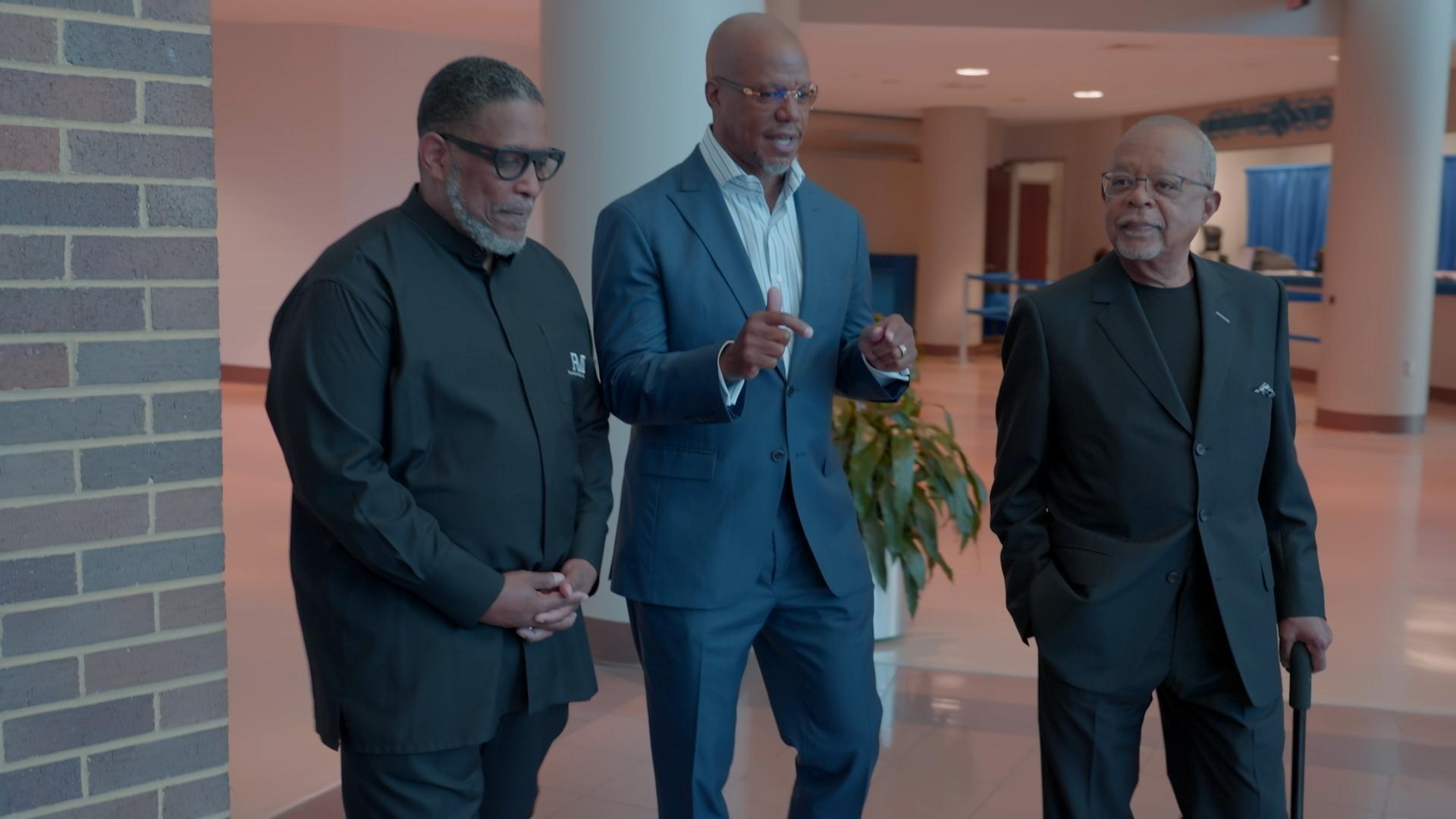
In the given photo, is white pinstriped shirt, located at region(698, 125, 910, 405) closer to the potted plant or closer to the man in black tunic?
the man in black tunic

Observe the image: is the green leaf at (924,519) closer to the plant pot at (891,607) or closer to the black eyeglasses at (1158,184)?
the plant pot at (891,607)

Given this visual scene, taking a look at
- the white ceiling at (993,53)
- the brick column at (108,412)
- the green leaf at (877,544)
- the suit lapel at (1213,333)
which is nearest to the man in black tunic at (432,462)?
the brick column at (108,412)

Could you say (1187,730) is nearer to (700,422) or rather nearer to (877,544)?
(700,422)

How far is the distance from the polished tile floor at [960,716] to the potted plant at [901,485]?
35 cm

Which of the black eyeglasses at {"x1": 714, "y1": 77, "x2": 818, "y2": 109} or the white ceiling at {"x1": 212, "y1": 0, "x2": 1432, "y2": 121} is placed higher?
the white ceiling at {"x1": 212, "y1": 0, "x2": 1432, "y2": 121}

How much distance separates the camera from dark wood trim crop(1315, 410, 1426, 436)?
420 inches

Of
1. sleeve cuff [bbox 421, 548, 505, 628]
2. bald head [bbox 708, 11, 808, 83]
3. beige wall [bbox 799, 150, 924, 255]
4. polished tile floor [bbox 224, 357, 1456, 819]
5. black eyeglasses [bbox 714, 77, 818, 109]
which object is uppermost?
beige wall [bbox 799, 150, 924, 255]

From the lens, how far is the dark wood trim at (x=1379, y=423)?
10664 millimetres

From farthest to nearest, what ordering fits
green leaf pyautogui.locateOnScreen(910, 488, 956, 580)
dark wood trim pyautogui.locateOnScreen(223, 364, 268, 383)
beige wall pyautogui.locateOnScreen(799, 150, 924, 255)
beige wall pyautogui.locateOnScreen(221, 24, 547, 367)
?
1. beige wall pyautogui.locateOnScreen(799, 150, 924, 255)
2. dark wood trim pyautogui.locateOnScreen(223, 364, 268, 383)
3. beige wall pyautogui.locateOnScreen(221, 24, 547, 367)
4. green leaf pyautogui.locateOnScreen(910, 488, 956, 580)

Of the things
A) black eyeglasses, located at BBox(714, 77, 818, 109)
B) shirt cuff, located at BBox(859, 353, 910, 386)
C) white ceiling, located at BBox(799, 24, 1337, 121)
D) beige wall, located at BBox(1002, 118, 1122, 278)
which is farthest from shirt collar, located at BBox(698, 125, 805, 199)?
beige wall, located at BBox(1002, 118, 1122, 278)

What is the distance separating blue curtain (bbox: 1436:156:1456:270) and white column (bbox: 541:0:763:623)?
1272 centimetres

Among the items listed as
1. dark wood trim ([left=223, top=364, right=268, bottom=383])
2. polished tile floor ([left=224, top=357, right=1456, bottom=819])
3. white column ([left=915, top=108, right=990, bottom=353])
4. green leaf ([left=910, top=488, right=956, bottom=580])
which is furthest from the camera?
white column ([left=915, top=108, right=990, bottom=353])

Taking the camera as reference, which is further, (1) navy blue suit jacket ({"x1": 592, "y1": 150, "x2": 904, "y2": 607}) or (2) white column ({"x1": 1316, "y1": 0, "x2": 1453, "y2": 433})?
(2) white column ({"x1": 1316, "y1": 0, "x2": 1453, "y2": 433})

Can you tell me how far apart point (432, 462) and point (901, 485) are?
9.45 feet
